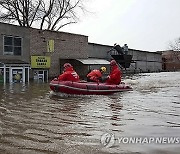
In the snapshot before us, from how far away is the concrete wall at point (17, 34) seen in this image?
26312 mm

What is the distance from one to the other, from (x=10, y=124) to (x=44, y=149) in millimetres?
2107

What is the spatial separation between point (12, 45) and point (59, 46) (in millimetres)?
6748

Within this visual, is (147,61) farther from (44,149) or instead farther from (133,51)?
(44,149)

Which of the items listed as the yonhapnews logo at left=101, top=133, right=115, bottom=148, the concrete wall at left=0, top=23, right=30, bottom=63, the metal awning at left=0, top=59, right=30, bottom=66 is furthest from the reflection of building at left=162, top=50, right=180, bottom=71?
the yonhapnews logo at left=101, top=133, right=115, bottom=148

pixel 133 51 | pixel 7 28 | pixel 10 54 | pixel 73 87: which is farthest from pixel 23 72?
pixel 133 51

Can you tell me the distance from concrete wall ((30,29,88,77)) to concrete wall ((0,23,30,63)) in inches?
26.3

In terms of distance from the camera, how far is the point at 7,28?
88.0 feet

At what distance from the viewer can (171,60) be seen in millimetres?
65000

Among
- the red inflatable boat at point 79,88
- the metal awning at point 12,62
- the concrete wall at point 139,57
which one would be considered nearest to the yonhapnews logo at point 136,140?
the red inflatable boat at point 79,88

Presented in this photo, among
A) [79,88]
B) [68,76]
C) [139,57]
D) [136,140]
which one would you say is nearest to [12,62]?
[68,76]

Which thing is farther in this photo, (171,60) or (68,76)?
(171,60)

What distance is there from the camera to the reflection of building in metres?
61.3

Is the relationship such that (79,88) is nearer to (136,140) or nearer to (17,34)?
(136,140)

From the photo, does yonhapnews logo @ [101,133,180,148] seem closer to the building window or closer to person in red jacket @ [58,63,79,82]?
person in red jacket @ [58,63,79,82]
